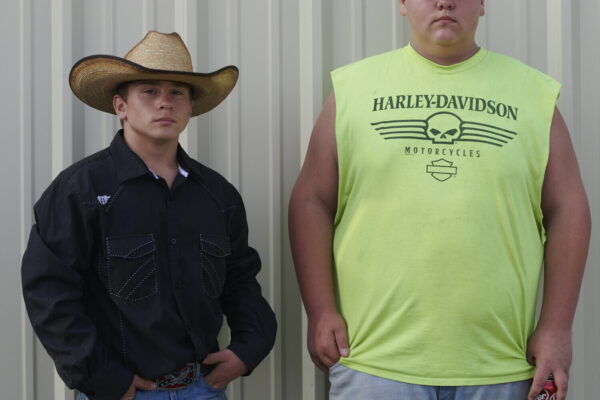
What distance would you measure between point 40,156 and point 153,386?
3.76 ft

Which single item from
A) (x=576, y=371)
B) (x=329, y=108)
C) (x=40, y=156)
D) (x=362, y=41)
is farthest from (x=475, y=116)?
(x=40, y=156)

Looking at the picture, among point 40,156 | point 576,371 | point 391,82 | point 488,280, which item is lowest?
point 576,371

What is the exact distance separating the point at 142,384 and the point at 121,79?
0.97 metres

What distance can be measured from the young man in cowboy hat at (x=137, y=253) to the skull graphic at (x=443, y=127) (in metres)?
0.71

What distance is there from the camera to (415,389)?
7.75 ft

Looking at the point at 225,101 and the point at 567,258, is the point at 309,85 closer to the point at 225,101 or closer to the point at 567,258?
the point at 225,101

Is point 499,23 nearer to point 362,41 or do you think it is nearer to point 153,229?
point 362,41

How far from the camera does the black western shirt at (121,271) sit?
7.10ft

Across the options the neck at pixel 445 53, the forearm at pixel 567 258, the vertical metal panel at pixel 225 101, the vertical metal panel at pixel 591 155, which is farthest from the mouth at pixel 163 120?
the vertical metal panel at pixel 591 155

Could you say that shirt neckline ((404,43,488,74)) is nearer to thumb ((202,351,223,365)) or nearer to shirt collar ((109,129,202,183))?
shirt collar ((109,129,202,183))

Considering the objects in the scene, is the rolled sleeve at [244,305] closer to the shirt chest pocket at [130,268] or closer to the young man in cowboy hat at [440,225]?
the young man in cowboy hat at [440,225]

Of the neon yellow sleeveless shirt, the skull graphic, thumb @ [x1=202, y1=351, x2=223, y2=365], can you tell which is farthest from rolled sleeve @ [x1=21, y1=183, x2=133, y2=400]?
the skull graphic

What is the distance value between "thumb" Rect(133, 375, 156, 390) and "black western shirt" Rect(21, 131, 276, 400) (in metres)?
0.02

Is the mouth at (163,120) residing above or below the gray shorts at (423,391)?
above
